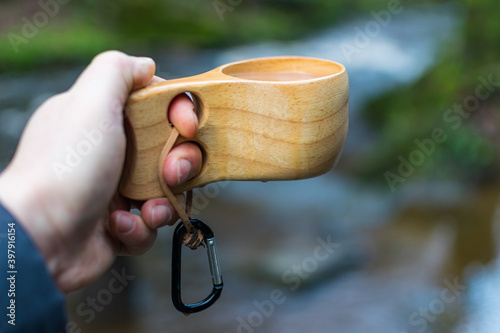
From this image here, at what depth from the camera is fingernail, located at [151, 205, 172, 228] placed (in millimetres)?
779

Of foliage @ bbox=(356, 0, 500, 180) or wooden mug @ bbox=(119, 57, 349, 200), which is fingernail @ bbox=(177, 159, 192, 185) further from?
foliage @ bbox=(356, 0, 500, 180)

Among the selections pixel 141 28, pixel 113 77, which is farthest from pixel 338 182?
pixel 113 77

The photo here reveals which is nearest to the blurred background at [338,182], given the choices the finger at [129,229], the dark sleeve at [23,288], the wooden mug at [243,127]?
the finger at [129,229]

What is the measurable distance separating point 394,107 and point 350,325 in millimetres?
2285

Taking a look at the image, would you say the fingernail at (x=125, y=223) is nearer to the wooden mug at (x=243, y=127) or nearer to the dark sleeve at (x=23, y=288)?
the wooden mug at (x=243, y=127)

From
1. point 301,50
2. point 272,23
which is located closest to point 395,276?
point 301,50

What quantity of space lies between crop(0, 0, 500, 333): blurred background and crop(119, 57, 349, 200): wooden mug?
1.81 meters

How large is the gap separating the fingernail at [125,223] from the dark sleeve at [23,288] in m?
0.22

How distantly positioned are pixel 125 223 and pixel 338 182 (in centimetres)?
305

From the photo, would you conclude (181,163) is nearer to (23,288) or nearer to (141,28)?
(23,288)

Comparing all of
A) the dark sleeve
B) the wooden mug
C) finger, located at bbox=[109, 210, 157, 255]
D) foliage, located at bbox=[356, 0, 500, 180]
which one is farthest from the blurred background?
the dark sleeve

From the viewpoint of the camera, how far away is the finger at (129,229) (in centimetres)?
80

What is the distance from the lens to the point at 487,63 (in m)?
4.02

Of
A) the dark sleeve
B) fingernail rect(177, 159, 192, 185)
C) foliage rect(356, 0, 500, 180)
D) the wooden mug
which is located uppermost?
the wooden mug
